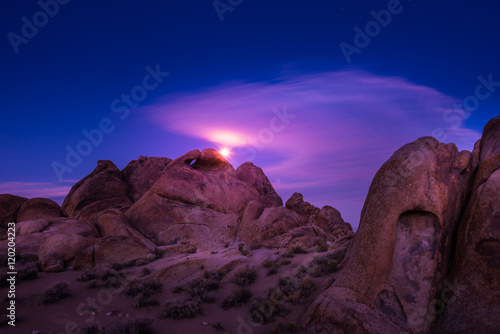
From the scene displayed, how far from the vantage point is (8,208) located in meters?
32.5

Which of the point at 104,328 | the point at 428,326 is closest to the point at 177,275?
the point at 104,328

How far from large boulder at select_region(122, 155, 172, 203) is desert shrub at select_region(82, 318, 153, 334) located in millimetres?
28678

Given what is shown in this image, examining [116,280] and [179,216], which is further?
[179,216]

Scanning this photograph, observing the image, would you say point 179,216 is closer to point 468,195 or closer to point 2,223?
point 2,223

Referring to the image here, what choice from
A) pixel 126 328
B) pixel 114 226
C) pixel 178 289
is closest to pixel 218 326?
pixel 126 328

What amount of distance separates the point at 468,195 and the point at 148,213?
2604cm

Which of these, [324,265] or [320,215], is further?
[320,215]

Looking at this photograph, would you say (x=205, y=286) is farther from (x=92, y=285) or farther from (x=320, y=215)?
(x=320, y=215)

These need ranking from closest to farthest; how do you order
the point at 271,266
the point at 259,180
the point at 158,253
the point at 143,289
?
the point at 143,289 → the point at 271,266 → the point at 158,253 → the point at 259,180

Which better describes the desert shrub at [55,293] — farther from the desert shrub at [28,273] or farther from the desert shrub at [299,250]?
the desert shrub at [299,250]

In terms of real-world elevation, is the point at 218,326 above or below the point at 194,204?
below

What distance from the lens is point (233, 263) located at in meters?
15.7

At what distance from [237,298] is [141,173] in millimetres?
30122

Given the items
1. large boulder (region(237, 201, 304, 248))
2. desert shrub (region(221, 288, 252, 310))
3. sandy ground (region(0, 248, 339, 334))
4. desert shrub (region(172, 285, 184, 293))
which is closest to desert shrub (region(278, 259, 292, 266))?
sandy ground (region(0, 248, 339, 334))
